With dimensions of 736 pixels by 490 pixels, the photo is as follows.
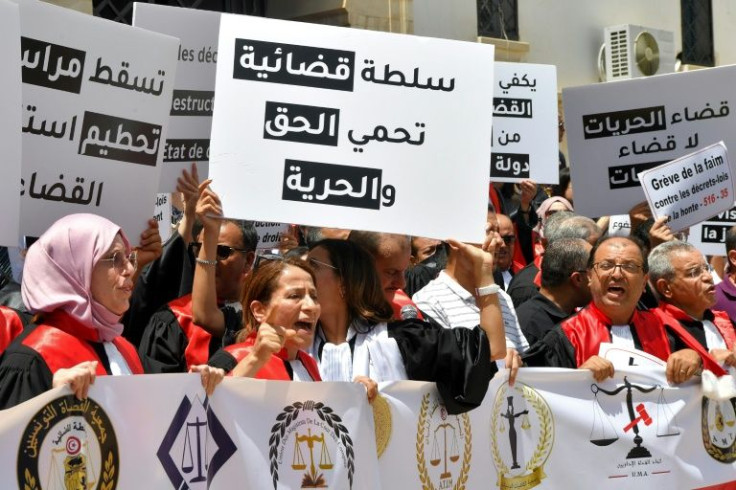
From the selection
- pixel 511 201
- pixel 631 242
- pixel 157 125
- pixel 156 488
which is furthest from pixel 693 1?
pixel 156 488

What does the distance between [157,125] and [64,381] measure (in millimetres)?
1627

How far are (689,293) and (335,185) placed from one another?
243cm

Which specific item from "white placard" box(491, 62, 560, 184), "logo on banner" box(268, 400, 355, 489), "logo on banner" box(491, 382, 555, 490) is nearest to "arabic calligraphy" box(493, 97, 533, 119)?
"white placard" box(491, 62, 560, 184)

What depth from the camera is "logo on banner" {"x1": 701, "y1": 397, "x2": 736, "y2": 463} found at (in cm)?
616

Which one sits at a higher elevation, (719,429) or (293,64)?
(293,64)

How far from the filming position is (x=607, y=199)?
7812 millimetres

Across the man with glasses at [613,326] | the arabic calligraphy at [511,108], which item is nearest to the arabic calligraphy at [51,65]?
the man with glasses at [613,326]

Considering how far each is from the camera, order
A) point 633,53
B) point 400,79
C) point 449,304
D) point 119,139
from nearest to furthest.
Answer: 1. point 119,139
2. point 400,79
3. point 449,304
4. point 633,53

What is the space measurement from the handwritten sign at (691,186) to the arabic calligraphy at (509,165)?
1.49 metres

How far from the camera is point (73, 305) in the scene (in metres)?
4.04

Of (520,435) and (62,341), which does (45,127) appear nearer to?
(62,341)

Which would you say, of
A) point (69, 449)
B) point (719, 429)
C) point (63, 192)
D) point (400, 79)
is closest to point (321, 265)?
point (400, 79)

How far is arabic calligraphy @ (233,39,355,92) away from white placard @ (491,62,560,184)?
3.71m

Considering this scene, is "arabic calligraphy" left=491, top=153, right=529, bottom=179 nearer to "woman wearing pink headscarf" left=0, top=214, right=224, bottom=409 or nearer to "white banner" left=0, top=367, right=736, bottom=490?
"white banner" left=0, top=367, right=736, bottom=490
